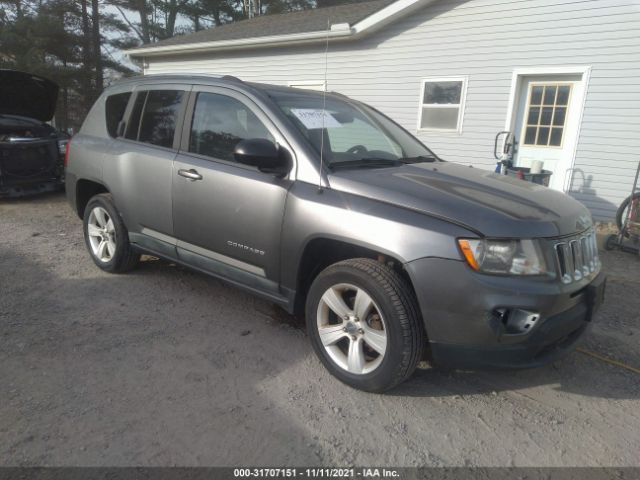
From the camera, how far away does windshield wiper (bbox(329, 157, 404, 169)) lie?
297cm

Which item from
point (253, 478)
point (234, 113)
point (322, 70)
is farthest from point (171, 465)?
point (322, 70)

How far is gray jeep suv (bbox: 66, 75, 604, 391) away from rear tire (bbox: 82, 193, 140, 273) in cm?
5

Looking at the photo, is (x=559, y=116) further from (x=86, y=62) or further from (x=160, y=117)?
(x=86, y=62)

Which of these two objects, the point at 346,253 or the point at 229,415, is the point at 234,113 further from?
the point at 229,415

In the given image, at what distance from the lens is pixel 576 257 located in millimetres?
2562

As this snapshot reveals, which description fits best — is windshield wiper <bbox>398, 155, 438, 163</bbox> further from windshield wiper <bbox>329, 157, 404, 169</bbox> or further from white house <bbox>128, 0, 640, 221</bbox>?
white house <bbox>128, 0, 640, 221</bbox>

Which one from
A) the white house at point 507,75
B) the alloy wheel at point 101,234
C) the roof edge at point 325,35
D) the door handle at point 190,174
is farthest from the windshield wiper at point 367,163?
the roof edge at point 325,35

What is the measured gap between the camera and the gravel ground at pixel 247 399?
2.22m

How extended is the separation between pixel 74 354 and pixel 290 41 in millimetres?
9373

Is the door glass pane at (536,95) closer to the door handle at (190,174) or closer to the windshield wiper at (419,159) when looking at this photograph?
the windshield wiper at (419,159)

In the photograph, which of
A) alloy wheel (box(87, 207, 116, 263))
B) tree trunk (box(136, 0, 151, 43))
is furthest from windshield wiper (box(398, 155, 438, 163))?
tree trunk (box(136, 0, 151, 43))

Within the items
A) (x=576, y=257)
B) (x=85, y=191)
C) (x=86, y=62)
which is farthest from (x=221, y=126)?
(x=86, y=62)

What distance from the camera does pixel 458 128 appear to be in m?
8.83

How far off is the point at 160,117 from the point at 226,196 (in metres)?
1.20
